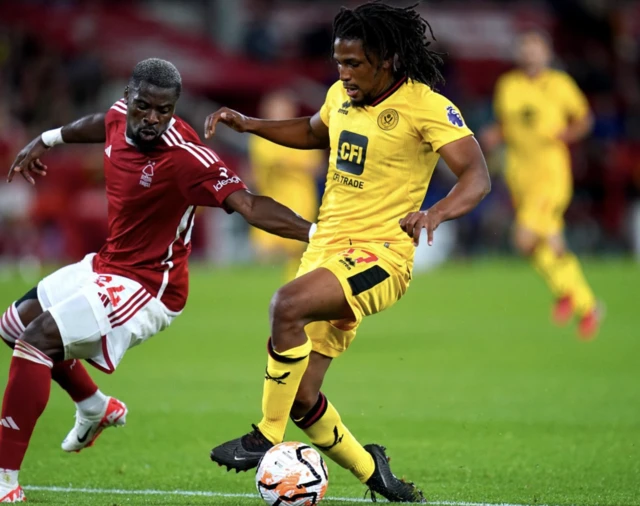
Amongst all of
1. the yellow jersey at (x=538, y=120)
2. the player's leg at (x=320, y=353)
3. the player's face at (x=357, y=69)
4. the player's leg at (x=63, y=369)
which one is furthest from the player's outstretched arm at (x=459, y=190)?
the yellow jersey at (x=538, y=120)

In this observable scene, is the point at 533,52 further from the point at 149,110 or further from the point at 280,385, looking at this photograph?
the point at 280,385

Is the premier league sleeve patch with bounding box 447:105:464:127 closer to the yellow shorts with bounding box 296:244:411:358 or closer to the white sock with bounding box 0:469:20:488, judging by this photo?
the yellow shorts with bounding box 296:244:411:358

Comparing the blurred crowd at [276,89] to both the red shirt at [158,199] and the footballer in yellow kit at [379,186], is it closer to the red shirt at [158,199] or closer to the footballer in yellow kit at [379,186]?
the red shirt at [158,199]

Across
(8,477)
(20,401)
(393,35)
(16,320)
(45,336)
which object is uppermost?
(393,35)

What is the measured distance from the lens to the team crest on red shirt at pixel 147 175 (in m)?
6.32

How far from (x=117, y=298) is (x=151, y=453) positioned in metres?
1.59

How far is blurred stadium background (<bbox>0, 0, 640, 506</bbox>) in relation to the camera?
7266 millimetres

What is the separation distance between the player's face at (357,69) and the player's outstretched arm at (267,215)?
684 millimetres

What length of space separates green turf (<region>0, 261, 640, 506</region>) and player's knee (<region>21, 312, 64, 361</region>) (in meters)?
0.75

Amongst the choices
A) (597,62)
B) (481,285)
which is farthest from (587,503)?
(597,62)

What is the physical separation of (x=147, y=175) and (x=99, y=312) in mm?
755

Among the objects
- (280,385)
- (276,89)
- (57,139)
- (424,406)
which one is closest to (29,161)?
(57,139)

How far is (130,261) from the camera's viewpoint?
649 centimetres

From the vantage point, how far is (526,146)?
1441 centimetres
